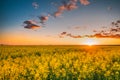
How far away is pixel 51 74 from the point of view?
10.3 m

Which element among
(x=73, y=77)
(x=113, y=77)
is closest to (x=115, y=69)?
(x=113, y=77)

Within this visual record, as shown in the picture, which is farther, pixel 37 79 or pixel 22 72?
pixel 22 72

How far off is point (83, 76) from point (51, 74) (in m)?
1.68

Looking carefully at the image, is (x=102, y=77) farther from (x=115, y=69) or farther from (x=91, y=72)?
(x=115, y=69)

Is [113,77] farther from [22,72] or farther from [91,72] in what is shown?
[22,72]

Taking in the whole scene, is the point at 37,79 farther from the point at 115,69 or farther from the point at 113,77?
the point at 115,69

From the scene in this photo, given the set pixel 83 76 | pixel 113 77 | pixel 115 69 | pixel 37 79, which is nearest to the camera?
pixel 37 79

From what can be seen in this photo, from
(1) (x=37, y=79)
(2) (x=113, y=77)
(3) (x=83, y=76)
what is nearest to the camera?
(1) (x=37, y=79)

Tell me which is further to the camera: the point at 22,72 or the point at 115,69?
the point at 115,69

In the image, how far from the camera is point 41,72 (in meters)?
9.41

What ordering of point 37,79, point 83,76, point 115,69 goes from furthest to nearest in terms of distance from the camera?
point 115,69 < point 83,76 < point 37,79

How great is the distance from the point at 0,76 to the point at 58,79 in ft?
7.26

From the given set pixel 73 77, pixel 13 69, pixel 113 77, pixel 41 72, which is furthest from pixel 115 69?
pixel 13 69

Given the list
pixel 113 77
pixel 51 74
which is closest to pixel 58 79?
pixel 51 74
